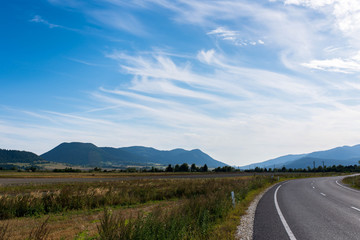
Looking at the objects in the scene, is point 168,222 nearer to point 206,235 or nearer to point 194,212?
point 206,235

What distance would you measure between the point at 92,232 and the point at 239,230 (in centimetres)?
595

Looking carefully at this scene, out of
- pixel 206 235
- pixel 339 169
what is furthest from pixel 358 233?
pixel 339 169

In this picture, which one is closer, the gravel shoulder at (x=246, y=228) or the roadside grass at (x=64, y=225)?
the gravel shoulder at (x=246, y=228)

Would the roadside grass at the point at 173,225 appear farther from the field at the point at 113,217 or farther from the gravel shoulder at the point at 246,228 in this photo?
the gravel shoulder at the point at 246,228

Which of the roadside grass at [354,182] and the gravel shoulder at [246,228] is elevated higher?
the roadside grass at [354,182]

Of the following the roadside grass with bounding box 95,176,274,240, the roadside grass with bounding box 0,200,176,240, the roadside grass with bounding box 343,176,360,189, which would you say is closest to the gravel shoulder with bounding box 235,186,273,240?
the roadside grass with bounding box 95,176,274,240

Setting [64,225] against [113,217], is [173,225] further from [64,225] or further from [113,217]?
[64,225]

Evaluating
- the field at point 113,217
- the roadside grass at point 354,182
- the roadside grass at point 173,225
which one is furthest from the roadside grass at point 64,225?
the roadside grass at point 354,182

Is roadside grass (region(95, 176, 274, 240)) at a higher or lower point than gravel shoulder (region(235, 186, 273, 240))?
higher

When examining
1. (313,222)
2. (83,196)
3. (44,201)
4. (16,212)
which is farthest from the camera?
(83,196)

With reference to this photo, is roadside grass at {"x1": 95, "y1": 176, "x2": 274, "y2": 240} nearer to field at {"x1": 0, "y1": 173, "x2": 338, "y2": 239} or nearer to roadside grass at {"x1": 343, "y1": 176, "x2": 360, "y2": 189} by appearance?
field at {"x1": 0, "y1": 173, "x2": 338, "y2": 239}

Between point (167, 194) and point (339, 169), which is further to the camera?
point (339, 169)

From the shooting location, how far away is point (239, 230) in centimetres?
955

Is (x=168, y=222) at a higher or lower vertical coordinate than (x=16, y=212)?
higher
